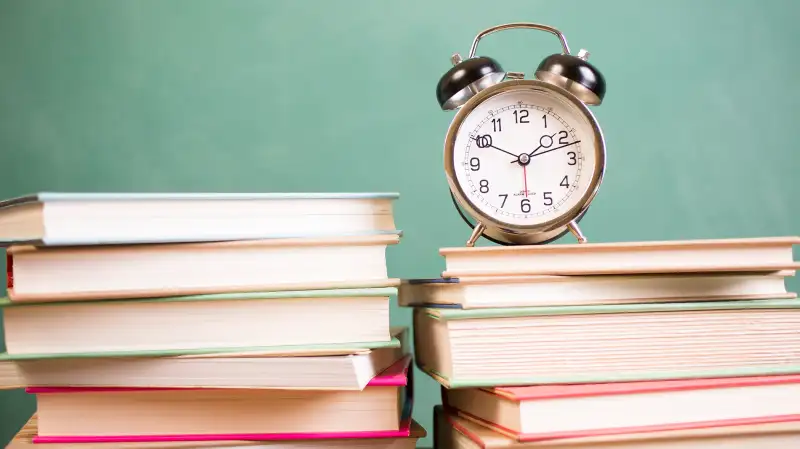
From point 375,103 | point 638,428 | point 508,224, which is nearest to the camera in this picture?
point 638,428

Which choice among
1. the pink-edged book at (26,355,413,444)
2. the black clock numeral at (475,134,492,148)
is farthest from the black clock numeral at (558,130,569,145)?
the pink-edged book at (26,355,413,444)

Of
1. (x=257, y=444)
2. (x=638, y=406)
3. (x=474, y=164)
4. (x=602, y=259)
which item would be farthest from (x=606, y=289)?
(x=257, y=444)

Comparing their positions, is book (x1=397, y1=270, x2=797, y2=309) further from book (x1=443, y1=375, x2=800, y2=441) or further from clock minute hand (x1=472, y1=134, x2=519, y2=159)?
clock minute hand (x1=472, y1=134, x2=519, y2=159)

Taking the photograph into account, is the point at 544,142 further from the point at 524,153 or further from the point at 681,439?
the point at 681,439

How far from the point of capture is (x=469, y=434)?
99 cm

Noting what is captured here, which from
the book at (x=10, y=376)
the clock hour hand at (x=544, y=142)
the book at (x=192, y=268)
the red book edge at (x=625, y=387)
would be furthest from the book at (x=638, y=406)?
the book at (x=10, y=376)

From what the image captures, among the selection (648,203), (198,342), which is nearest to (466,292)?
(198,342)

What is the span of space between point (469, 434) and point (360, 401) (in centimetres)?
15

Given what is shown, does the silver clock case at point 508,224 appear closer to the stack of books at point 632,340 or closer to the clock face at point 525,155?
the clock face at point 525,155

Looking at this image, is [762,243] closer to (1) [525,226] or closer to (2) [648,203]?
(1) [525,226]

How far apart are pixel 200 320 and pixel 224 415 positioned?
139mm

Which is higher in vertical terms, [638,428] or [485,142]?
[485,142]

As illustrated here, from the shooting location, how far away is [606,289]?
101 centimetres

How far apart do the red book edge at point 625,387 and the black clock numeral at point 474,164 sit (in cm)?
32
